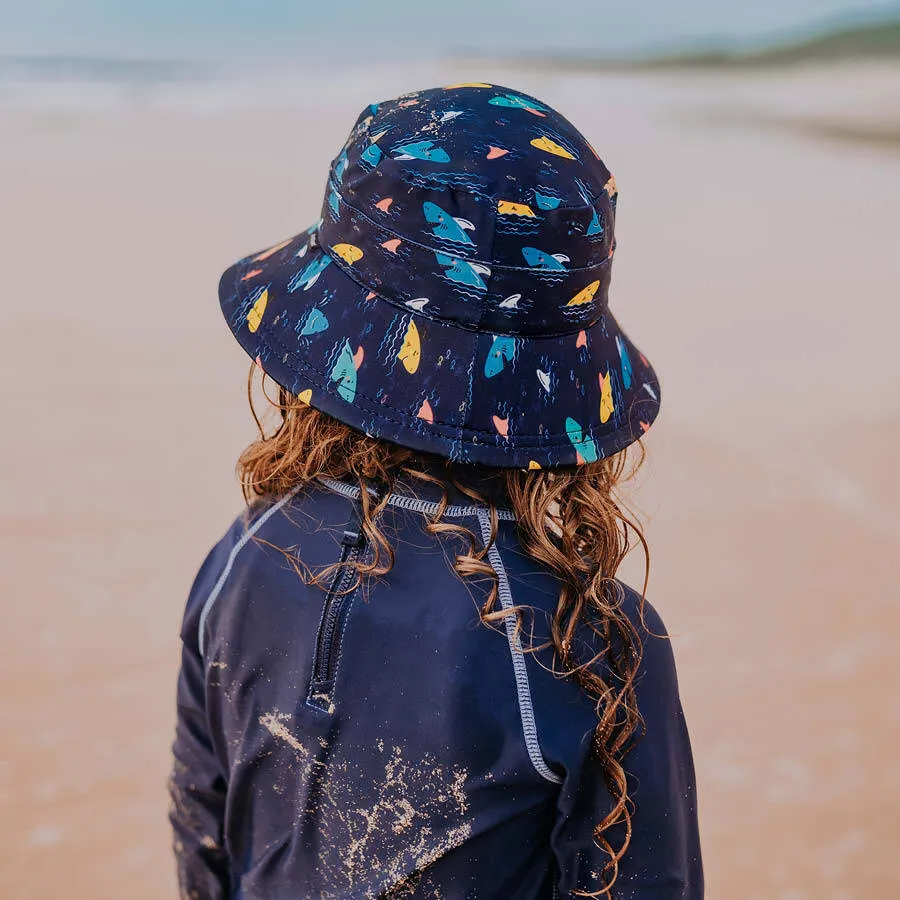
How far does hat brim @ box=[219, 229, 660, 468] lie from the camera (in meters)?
1.30

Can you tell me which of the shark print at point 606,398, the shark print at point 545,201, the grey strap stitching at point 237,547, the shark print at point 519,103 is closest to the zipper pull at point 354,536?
the grey strap stitching at point 237,547

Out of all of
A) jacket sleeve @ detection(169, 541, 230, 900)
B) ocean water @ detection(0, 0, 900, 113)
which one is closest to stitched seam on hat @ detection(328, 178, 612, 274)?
jacket sleeve @ detection(169, 541, 230, 900)

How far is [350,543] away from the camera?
1.34 meters

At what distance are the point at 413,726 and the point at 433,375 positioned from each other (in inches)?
17.4

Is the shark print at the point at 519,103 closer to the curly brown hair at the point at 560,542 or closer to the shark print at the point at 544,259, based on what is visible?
the shark print at the point at 544,259

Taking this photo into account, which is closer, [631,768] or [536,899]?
[631,768]

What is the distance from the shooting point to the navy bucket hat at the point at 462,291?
1.26 m

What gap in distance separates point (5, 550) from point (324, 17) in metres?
29.7

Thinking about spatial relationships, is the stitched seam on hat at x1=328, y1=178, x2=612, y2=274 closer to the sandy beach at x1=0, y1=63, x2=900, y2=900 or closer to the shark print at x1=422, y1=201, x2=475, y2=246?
the shark print at x1=422, y1=201, x2=475, y2=246

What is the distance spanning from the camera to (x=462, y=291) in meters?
1.28

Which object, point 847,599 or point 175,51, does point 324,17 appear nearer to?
point 175,51

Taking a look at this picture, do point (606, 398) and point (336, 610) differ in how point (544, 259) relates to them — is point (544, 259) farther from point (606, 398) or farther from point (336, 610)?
point (336, 610)

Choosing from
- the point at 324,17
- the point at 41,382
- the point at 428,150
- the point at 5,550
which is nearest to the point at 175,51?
the point at 324,17

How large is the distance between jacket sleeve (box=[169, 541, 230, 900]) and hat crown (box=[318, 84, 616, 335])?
2.13 ft
